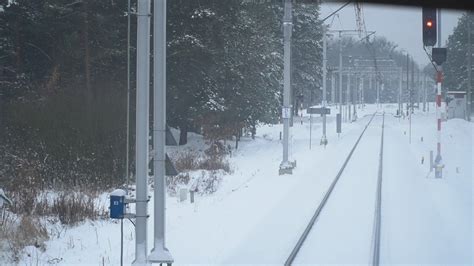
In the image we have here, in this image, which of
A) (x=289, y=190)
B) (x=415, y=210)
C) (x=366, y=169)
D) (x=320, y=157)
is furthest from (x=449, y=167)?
(x=415, y=210)

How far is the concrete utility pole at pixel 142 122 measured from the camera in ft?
27.1

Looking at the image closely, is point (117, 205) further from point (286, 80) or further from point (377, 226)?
point (286, 80)

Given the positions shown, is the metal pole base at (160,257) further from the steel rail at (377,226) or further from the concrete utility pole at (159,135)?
the steel rail at (377,226)

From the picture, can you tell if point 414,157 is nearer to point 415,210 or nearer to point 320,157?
point 320,157

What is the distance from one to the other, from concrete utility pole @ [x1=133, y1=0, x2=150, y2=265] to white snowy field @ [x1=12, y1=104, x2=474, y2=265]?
1.66 meters

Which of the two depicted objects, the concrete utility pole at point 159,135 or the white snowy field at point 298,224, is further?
the white snowy field at point 298,224

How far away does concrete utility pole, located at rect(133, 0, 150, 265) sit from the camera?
27.1 feet

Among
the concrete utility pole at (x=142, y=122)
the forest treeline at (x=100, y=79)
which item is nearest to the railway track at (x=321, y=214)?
the concrete utility pole at (x=142, y=122)

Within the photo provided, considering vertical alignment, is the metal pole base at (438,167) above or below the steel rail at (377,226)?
above

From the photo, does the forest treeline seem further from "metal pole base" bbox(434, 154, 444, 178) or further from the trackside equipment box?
"metal pole base" bbox(434, 154, 444, 178)

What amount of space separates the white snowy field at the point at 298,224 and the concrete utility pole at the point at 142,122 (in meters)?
1.66

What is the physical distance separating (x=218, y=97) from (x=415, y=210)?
1733 centimetres

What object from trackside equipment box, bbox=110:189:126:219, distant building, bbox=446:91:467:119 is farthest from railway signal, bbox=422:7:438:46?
distant building, bbox=446:91:467:119

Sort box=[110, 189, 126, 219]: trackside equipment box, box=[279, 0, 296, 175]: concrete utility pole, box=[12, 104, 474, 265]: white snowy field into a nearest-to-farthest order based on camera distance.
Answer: box=[110, 189, 126, 219]: trackside equipment box < box=[12, 104, 474, 265]: white snowy field < box=[279, 0, 296, 175]: concrete utility pole
